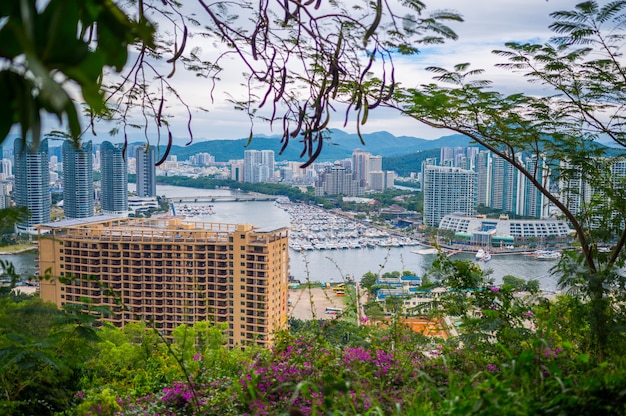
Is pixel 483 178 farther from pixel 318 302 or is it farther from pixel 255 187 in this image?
pixel 255 187

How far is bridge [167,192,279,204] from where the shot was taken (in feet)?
52.4

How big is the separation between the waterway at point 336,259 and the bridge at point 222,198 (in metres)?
0.14

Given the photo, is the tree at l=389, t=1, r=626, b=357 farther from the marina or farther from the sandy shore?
the marina

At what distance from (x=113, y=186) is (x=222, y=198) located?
5216mm

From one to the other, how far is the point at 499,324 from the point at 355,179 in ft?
36.6

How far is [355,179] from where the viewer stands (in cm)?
1298

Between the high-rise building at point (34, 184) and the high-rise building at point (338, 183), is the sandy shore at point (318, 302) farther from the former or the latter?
the high-rise building at point (338, 183)

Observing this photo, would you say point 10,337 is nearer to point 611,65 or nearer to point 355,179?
point 611,65

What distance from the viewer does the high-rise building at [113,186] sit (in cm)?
1145

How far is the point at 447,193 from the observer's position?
7.63 m

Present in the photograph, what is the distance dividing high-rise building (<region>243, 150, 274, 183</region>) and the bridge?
0.49 m

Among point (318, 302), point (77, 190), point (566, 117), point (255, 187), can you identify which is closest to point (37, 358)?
point (566, 117)

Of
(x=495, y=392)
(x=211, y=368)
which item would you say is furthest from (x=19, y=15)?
(x=211, y=368)

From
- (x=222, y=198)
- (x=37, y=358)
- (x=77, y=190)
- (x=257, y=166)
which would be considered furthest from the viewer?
(x=222, y=198)
